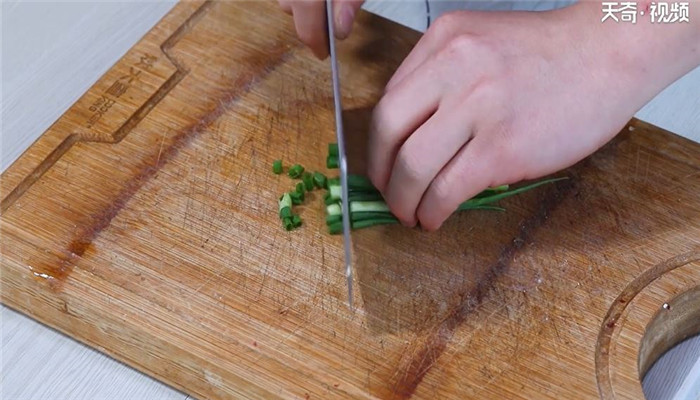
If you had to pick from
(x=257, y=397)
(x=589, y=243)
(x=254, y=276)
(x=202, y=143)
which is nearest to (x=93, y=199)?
(x=202, y=143)

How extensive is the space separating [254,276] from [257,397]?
8.2 inches

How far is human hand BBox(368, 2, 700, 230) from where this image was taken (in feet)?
5.06

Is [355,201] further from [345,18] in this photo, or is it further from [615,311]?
[615,311]

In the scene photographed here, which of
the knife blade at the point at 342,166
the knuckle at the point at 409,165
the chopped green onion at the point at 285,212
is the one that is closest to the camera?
the knife blade at the point at 342,166

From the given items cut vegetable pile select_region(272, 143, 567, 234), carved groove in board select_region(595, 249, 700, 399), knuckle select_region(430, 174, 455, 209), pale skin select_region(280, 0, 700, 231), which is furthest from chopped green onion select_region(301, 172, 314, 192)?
carved groove in board select_region(595, 249, 700, 399)

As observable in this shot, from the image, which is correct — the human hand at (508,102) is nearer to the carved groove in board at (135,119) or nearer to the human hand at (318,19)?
the human hand at (318,19)

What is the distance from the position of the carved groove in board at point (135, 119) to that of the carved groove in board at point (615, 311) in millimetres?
960

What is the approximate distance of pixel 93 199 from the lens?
1708 mm

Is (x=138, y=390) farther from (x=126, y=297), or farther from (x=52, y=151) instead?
(x=52, y=151)

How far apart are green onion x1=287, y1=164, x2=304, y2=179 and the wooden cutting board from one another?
3 centimetres

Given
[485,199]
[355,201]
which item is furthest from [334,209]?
[485,199]

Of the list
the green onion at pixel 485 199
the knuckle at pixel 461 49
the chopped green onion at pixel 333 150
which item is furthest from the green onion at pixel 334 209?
the knuckle at pixel 461 49

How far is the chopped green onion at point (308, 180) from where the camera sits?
5.61 ft

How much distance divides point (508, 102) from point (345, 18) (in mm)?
417
